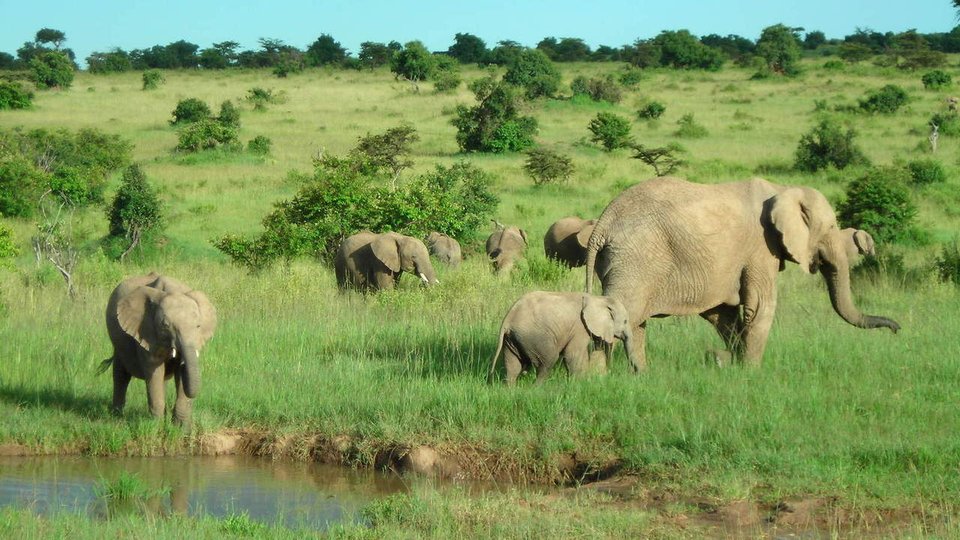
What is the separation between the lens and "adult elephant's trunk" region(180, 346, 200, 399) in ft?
24.1

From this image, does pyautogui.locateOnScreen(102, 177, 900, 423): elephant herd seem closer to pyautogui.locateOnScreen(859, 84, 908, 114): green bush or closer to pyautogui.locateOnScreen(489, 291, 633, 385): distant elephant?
pyautogui.locateOnScreen(489, 291, 633, 385): distant elephant

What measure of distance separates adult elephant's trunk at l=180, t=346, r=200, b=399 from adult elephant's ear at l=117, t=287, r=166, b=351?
0.42 metres

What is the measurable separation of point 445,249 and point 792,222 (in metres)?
7.53

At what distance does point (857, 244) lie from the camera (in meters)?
16.4

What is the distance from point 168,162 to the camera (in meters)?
30.4

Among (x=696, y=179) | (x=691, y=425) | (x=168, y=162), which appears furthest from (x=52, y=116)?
(x=691, y=425)

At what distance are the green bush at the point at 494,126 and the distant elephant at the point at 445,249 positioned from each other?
16219 millimetres

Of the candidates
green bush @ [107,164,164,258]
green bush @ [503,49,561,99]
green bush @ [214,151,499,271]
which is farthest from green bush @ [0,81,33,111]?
green bush @ [214,151,499,271]

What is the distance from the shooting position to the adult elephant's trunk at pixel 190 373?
735 cm

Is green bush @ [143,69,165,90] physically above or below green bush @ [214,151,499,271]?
above

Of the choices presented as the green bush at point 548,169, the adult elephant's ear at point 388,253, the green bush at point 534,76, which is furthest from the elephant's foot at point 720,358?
the green bush at point 534,76

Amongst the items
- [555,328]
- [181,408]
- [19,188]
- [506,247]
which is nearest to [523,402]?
[555,328]

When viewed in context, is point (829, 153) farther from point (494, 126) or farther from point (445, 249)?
point (445, 249)

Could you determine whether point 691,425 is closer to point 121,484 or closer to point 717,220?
point 717,220
